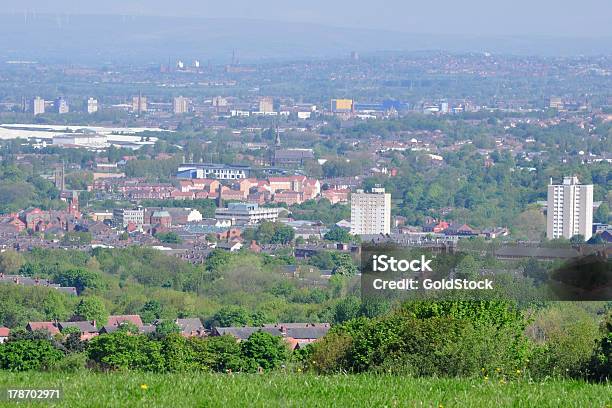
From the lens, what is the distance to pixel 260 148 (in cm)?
8912

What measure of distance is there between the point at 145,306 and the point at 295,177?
133 ft

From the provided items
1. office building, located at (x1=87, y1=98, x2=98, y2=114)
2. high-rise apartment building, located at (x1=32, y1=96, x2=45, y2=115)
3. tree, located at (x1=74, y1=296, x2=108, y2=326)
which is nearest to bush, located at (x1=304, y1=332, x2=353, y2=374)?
tree, located at (x1=74, y1=296, x2=108, y2=326)

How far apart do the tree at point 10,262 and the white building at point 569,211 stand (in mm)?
15222

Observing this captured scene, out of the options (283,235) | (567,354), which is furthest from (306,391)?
(283,235)

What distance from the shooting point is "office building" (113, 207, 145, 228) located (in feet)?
184

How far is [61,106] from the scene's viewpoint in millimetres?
119812

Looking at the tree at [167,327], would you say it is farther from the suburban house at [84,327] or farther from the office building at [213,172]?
the office building at [213,172]

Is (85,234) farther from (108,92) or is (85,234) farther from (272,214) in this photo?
(108,92)

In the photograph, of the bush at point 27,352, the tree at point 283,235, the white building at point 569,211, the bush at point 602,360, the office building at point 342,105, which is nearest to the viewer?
the bush at point 602,360

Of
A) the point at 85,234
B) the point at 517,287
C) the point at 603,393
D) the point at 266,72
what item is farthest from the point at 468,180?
the point at 266,72

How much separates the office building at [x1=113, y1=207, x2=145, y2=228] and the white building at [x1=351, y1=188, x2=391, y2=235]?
768cm

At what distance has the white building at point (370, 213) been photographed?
51688 mm

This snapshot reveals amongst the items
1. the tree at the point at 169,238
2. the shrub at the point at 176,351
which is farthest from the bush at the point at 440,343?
the tree at the point at 169,238

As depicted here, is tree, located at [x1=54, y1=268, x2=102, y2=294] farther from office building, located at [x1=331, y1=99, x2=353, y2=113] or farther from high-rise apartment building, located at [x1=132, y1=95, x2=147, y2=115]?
office building, located at [x1=331, y1=99, x2=353, y2=113]
